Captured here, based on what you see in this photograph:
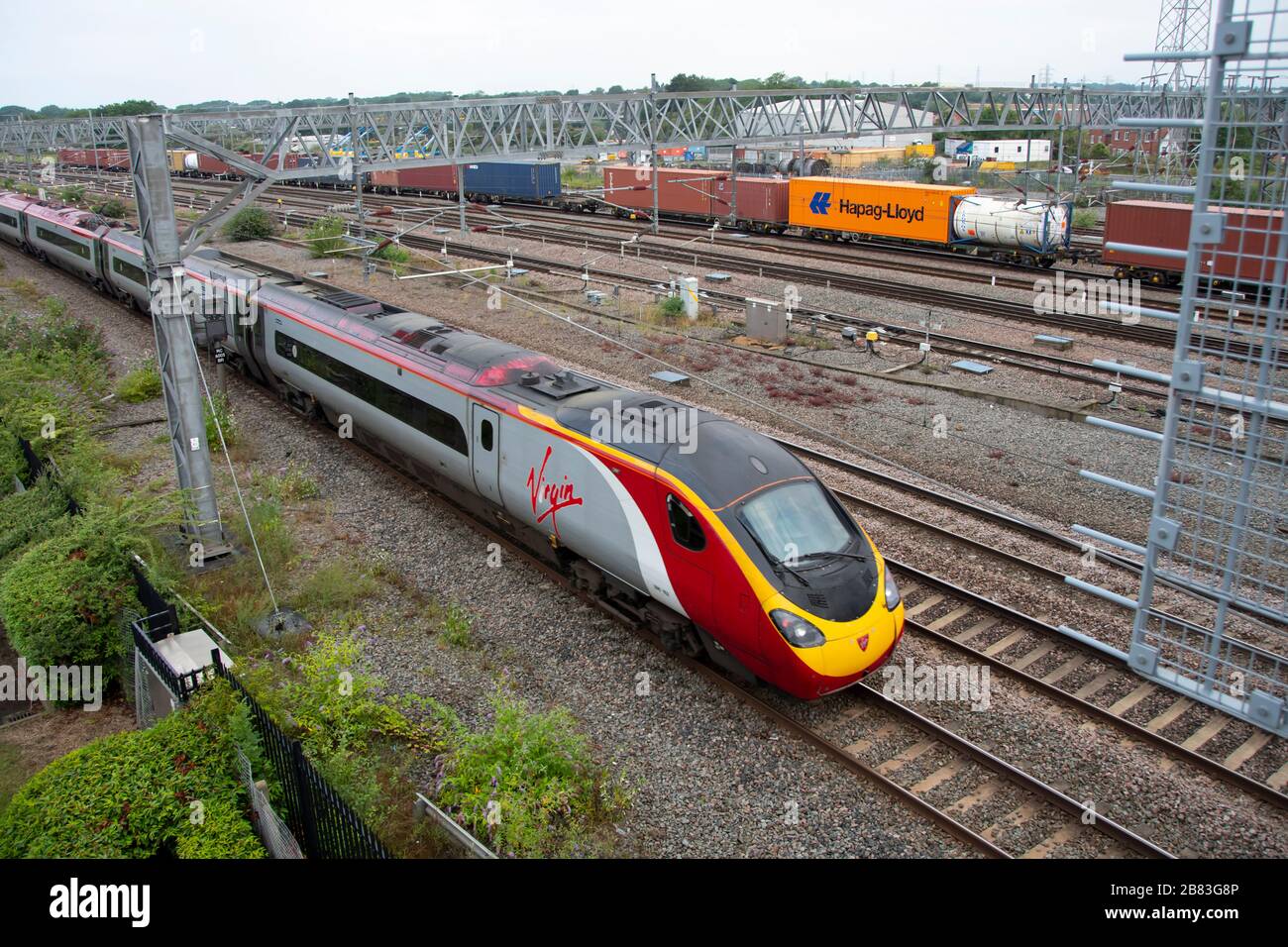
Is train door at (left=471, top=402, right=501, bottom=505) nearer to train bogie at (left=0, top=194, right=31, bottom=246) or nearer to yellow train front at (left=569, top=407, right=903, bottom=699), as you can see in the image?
yellow train front at (left=569, top=407, right=903, bottom=699)

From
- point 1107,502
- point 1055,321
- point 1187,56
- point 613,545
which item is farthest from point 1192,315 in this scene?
point 1055,321

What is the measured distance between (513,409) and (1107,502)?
9.55 m

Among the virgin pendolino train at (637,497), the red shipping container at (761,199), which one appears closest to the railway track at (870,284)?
the red shipping container at (761,199)

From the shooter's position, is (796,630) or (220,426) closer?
(796,630)

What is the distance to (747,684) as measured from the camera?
34.6ft

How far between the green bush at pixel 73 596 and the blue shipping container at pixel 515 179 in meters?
44.6

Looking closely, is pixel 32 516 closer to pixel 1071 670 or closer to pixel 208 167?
pixel 1071 670

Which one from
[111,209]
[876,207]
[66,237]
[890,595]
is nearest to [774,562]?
[890,595]

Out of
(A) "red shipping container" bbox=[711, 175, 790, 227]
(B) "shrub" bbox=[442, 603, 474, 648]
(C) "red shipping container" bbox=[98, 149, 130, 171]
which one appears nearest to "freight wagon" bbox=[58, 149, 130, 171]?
(C) "red shipping container" bbox=[98, 149, 130, 171]

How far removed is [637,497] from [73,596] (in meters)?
6.95

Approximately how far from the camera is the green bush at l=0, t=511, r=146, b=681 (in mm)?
11016

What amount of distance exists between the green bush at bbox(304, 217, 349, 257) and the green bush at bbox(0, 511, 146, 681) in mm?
24411

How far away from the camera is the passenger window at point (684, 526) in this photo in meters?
9.68

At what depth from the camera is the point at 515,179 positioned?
5525 centimetres
